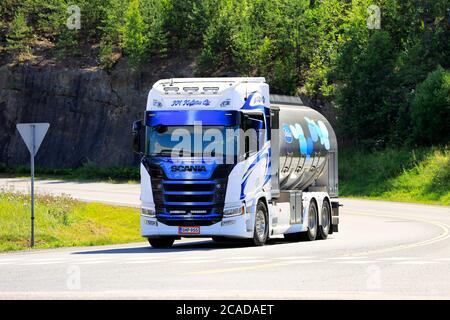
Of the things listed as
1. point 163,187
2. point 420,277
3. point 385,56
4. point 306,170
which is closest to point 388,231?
point 306,170

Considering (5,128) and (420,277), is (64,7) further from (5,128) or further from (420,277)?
(420,277)

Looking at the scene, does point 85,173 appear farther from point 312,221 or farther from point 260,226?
point 260,226

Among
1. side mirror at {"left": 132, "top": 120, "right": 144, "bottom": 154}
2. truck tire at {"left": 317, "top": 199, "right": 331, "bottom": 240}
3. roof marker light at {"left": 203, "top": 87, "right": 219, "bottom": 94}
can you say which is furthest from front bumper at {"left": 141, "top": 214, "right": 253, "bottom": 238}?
truck tire at {"left": 317, "top": 199, "right": 331, "bottom": 240}

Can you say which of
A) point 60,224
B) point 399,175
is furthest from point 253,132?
point 399,175

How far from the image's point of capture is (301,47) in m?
72.4

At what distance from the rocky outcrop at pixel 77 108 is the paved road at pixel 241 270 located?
4482 cm

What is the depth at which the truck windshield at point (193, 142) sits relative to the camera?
26359mm

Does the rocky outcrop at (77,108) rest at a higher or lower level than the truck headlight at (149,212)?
higher

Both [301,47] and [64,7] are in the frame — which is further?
[64,7]

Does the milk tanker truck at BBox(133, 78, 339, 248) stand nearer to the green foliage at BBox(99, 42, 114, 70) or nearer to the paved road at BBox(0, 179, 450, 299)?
the paved road at BBox(0, 179, 450, 299)

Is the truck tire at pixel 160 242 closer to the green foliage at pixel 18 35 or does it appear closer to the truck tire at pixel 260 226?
the truck tire at pixel 260 226

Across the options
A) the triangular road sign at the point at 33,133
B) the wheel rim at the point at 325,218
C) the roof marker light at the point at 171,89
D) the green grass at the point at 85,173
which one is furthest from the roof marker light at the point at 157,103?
the green grass at the point at 85,173

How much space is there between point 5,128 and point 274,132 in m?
54.9

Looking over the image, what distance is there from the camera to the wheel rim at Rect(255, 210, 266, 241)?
89.6 ft
